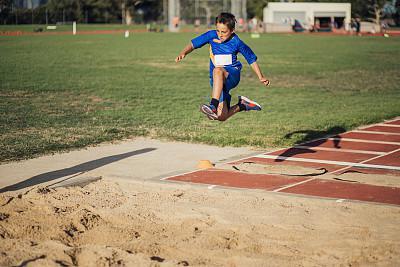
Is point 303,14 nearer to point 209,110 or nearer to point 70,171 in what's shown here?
point 209,110

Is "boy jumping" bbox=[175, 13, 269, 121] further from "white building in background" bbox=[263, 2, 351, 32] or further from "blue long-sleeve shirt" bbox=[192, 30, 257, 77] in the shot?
"white building in background" bbox=[263, 2, 351, 32]

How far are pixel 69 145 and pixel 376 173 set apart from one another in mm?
4649

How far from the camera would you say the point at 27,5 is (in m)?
57.3

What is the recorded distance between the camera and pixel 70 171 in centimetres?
895

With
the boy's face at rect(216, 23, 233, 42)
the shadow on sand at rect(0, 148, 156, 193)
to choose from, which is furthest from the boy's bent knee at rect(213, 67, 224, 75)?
the shadow on sand at rect(0, 148, 156, 193)

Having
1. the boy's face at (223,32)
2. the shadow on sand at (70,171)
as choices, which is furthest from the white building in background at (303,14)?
the boy's face at (223,32)

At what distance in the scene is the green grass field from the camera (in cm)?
1190

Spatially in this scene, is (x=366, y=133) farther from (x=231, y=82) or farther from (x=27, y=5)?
(x=27, y=5)

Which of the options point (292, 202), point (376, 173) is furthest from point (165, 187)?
point (376, 173)

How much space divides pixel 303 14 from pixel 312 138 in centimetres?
6196

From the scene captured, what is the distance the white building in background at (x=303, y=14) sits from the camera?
70.7 m

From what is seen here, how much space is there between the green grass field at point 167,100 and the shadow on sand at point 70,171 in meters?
A: 1.09

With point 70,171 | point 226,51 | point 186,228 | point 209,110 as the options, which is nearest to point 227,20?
point 226,51

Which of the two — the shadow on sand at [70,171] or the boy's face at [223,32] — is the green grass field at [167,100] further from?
the boy's face at [223,32]
